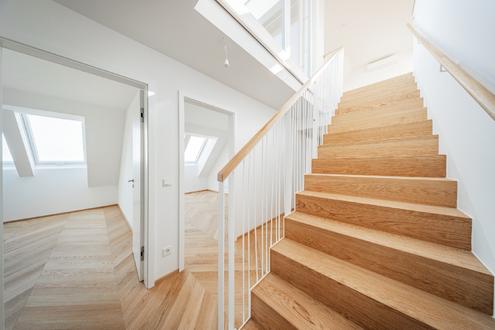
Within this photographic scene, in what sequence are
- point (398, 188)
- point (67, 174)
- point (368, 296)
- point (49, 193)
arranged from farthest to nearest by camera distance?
point (67, 174) → point (49, 193) → point (398, 188) → point (368, 296)

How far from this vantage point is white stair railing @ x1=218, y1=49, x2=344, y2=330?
3.09ft

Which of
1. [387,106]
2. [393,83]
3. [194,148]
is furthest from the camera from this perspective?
[194,148]

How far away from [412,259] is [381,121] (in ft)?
4.74

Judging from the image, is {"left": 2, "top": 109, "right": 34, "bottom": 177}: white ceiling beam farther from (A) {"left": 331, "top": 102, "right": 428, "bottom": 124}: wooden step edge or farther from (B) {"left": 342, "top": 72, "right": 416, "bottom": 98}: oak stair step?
(B) {"left": 342, "top": 72, "right": 416, "bottom": 98}: oak stair step

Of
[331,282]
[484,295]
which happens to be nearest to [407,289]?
[484,295]

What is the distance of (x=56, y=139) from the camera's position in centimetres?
349

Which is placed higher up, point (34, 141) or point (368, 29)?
point (368, 29)

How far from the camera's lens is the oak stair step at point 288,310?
0.83 meters

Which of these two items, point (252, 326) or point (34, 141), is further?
point (34, 141)

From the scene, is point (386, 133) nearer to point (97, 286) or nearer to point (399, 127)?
point (399, 127)

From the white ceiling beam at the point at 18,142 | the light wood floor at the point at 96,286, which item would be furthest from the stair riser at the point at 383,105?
the white ceiling beam at the point at 18,142

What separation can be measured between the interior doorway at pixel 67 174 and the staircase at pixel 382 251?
1447 millimetres

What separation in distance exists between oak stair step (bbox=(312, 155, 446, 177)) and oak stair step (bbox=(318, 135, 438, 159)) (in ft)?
0.30

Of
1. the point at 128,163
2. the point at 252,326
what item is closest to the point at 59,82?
the point at 128,163
